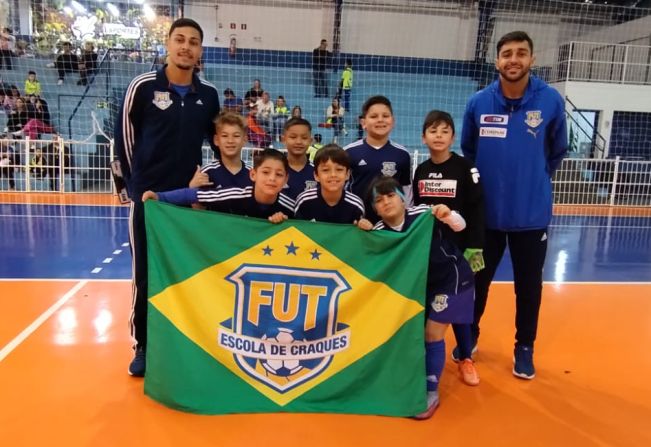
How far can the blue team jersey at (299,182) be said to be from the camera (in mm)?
3225

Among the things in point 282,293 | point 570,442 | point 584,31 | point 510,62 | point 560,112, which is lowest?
point 570,442

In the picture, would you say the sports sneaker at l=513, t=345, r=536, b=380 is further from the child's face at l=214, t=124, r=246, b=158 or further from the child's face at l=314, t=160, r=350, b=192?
the child's face at l=214, t=124, r=246, b=158

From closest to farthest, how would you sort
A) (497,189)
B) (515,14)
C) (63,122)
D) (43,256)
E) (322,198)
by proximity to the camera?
(322,198) < (497,189) < (43,256) < (63,122) < (515,14)

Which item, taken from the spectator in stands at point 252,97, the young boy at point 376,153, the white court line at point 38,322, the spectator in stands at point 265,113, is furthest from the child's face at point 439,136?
the spectator in stands at point 252,97

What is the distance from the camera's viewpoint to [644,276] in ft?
17.8

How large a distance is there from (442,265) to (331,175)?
0.77 meters

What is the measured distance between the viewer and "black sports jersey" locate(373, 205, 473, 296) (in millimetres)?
2658

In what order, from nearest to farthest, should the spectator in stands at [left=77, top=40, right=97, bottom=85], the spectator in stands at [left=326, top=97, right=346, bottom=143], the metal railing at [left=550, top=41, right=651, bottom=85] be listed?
the spectator in stands at [left=326, top=97, right=346, bottom=143], the spectator in stands at [left=77, top=40, right=97, bottom=85], the metal railing at [left=550, top=41, right=651, bottom=85]

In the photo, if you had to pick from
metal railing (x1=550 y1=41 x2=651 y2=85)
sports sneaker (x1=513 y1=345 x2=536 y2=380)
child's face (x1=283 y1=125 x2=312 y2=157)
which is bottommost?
sports sneaker (x1=513 y1=345 x2=536 y2=380)

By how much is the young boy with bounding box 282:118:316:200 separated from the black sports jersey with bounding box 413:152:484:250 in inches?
31.3

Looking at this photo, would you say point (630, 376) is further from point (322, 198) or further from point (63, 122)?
point (63, 122)

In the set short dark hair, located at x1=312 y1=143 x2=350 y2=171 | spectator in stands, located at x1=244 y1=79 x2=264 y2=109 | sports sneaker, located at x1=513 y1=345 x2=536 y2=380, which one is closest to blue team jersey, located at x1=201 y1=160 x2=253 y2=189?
short dark hair, located at x1=312 y1=143 x2=350 y2=171

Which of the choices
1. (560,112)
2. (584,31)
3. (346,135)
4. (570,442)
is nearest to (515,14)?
(584,31)

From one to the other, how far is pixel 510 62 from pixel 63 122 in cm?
1317
